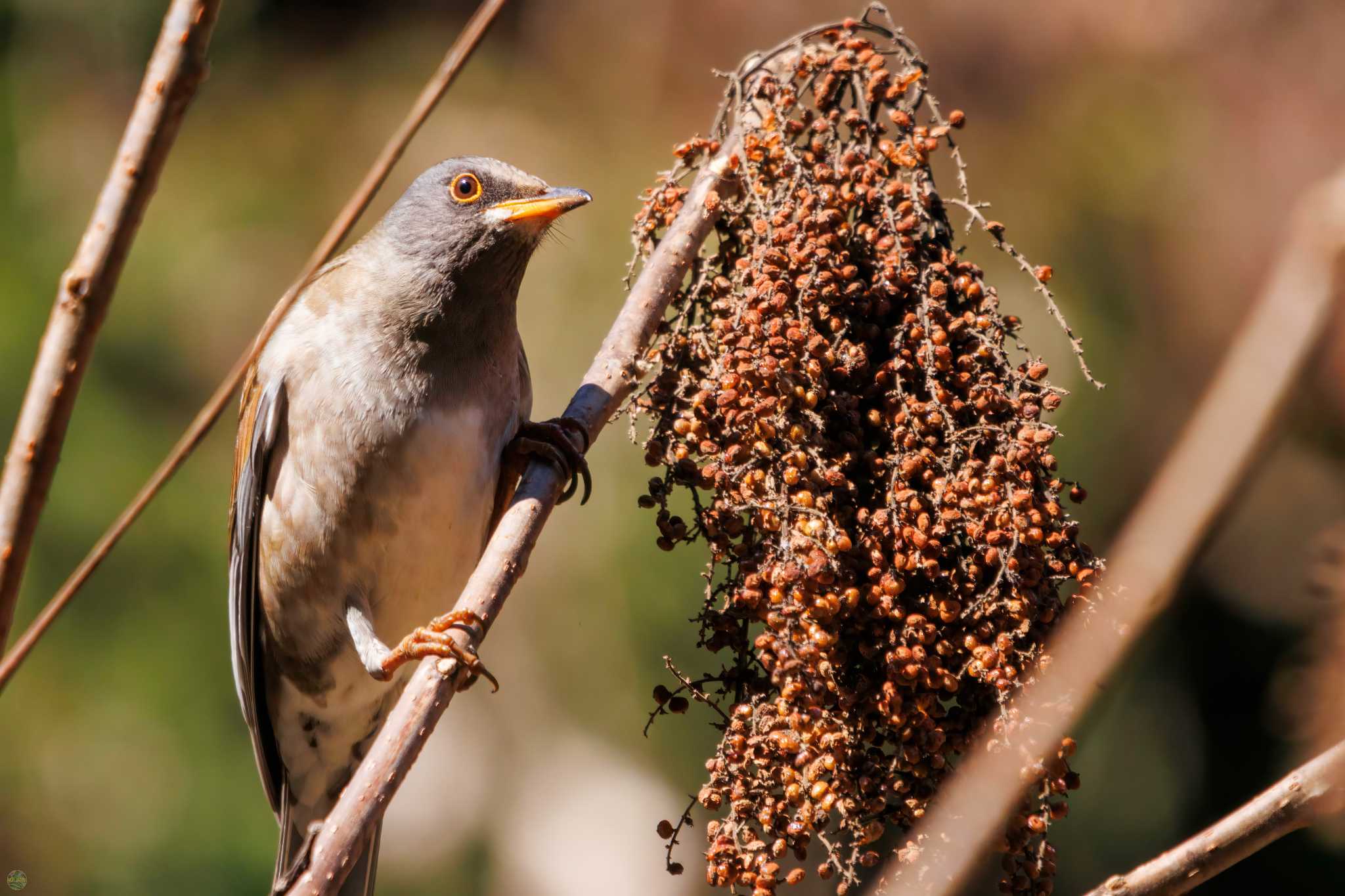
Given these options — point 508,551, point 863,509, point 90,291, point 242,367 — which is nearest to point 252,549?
point 508,551

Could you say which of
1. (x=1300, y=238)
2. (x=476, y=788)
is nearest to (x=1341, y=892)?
(x=476, y=788)

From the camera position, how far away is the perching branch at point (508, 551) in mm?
1919

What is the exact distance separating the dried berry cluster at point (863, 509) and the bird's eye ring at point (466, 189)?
1184mm

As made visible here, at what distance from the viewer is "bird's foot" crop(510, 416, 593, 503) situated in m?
2.87

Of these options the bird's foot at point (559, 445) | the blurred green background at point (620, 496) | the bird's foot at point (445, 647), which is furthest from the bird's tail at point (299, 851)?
the bird's foot at point (559, 445)

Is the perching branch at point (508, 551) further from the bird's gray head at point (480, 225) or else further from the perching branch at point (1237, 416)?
the perching branch at point (1237, 416)

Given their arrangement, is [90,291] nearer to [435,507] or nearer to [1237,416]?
[1237,416]

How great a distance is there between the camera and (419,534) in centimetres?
337

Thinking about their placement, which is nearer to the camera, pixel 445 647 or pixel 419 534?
pixel 445 647

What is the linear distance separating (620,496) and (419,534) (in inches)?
52.5

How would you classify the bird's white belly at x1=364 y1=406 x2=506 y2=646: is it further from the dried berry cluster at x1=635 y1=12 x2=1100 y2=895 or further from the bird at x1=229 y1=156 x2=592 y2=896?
the dried berry cluster at x1=635 y1=12 x2=1100 y2=895

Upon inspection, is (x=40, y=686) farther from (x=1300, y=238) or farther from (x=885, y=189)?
(x=1300, y=238)

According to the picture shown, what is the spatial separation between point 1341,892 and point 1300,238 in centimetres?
495

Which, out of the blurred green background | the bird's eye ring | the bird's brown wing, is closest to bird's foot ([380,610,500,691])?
the bird's brown wing
